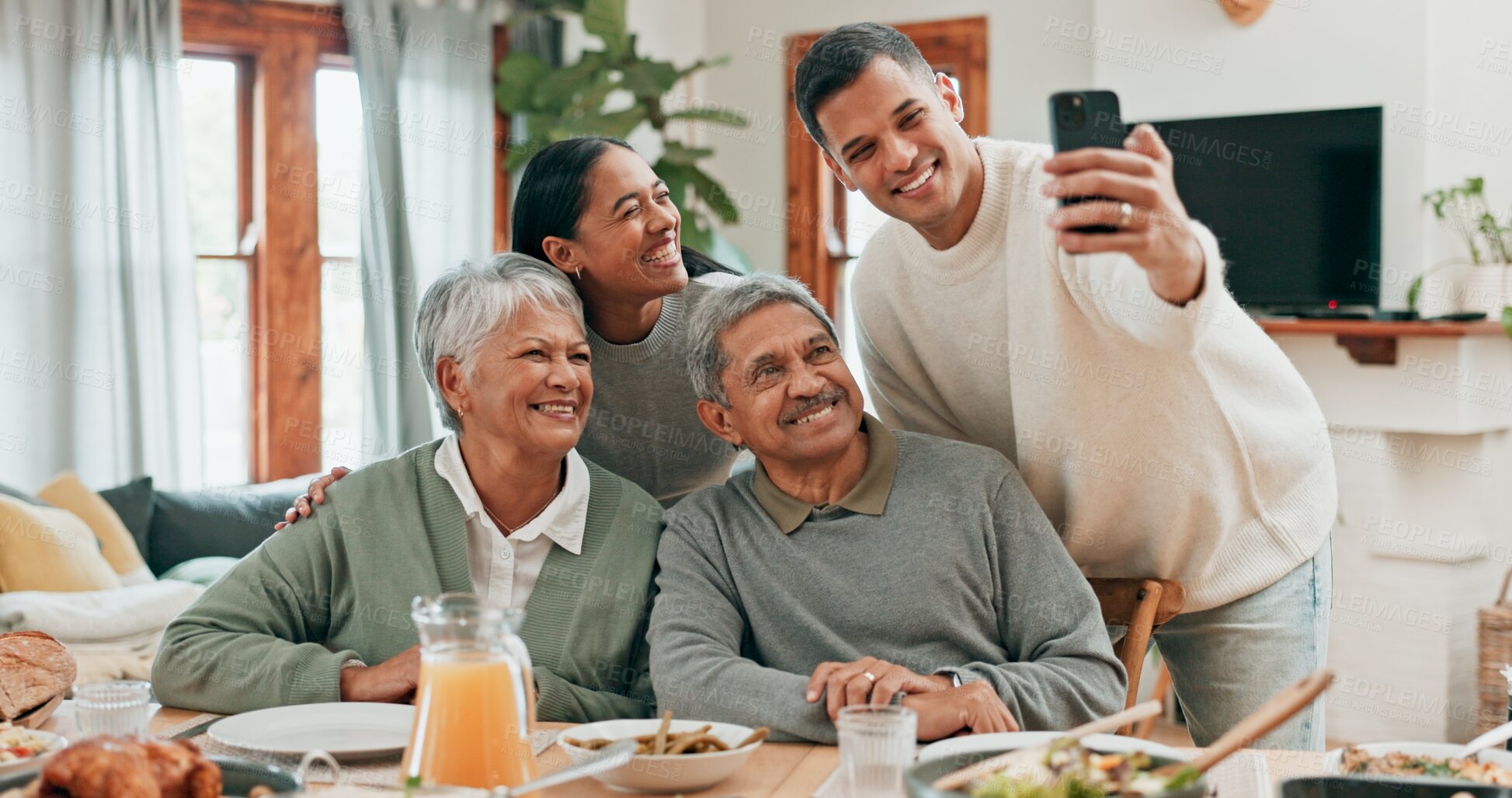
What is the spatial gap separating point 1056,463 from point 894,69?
562 mm

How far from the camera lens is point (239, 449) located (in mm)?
5188

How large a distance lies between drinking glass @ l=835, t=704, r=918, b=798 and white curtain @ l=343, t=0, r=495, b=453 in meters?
4.06

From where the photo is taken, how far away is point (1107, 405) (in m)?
1.82

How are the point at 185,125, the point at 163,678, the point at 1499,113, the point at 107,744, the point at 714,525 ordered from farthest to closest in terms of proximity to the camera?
the point at 185,125, the point at 1499,113, the point at 714,525, the point at 163,678, the point at 107,744

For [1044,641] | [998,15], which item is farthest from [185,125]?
[1044,641]

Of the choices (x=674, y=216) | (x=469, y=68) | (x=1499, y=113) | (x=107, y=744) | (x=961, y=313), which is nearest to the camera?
(x=107, y=744)

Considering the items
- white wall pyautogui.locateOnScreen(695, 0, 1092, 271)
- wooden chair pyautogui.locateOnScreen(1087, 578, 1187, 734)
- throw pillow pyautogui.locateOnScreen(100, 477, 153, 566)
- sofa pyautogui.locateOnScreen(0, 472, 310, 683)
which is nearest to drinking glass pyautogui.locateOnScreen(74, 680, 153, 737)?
wooden chair pyautogui.locateOnScreen(1087, 578, 1187, 734)

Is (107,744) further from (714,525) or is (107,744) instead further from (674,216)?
(674,216)

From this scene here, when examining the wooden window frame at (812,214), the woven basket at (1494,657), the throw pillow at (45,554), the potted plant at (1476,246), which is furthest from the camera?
the wooden window frame at (812,214)

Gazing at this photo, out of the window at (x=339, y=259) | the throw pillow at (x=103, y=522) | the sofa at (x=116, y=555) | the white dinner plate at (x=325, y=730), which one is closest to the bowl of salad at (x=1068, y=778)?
the white dinner plate at (x=325, y=730)

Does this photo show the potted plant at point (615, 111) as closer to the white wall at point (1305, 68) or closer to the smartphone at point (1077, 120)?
the white wall at point (1305, 68)

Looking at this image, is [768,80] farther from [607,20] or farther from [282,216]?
[282,216]

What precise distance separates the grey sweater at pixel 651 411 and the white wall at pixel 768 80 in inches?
135

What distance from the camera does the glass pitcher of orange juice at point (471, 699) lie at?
114cm
